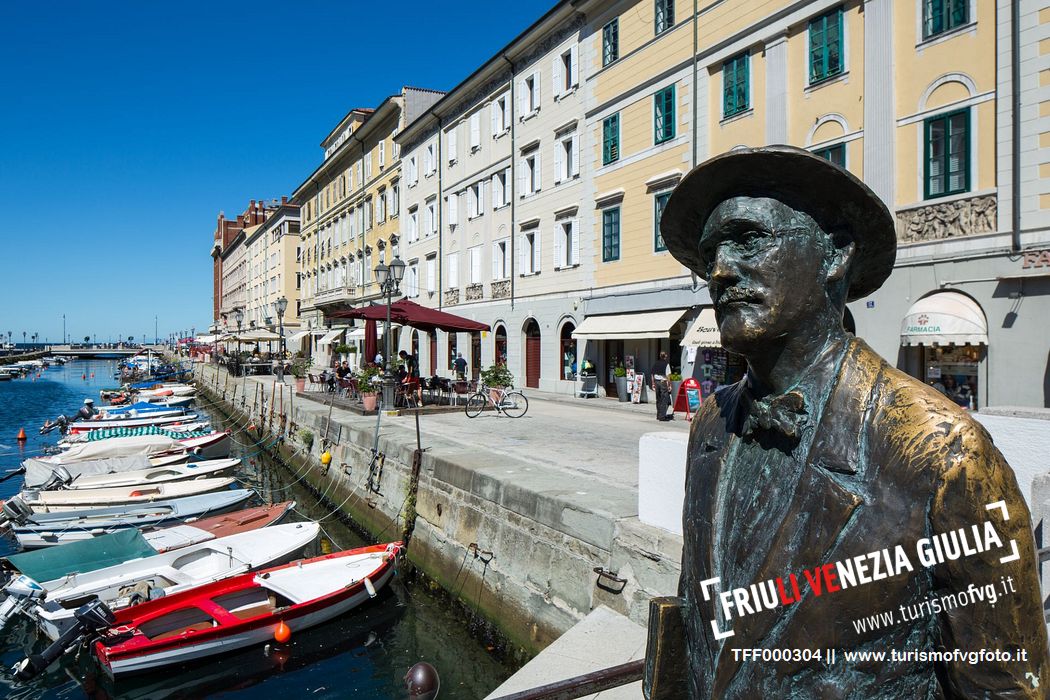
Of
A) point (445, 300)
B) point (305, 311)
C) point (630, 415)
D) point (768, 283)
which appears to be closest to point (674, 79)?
point (630, 415)

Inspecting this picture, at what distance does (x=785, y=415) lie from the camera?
1280 mm

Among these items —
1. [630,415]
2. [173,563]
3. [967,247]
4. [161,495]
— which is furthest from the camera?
[630,415]

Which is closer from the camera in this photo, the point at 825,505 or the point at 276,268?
the point at 825,505

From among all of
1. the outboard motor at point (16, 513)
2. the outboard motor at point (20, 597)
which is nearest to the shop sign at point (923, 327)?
the outboard motor at point (20, 597)

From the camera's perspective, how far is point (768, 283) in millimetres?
Answer: 1299

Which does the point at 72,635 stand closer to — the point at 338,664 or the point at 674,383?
the point at 338,664

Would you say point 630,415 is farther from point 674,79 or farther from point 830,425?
point 830,425

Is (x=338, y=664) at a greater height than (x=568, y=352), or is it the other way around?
(x=568, y=352)

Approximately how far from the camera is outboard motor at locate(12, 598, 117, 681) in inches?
312

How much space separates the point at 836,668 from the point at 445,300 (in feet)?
107

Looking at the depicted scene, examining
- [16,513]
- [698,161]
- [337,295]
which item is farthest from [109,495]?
[337,295]

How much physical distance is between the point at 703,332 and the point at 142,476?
14.6 m

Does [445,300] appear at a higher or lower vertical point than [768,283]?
higher

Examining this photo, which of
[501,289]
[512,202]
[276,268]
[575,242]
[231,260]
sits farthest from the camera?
[231,260]
